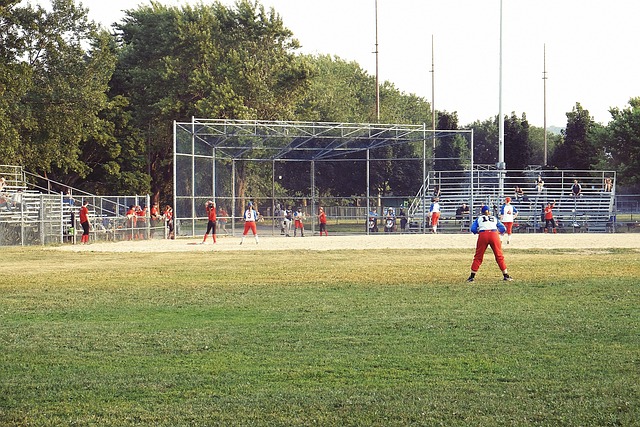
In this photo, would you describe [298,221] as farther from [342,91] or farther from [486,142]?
[486,142]

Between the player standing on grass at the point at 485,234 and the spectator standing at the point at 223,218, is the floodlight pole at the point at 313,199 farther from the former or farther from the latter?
the player standing on grass at the point at 485,234

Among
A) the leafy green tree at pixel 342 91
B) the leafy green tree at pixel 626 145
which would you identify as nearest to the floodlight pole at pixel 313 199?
the leafy green tree at pixel 342 91

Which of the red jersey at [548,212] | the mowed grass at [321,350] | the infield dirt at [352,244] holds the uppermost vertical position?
the red jersey at [548,212]

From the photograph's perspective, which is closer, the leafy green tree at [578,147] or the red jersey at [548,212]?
the red jersey at [548,212]

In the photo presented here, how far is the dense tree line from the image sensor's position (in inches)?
1885

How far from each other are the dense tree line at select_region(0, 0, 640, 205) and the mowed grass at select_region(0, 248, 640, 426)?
26535mm

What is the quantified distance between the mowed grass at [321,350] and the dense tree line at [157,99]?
2654 centimetres

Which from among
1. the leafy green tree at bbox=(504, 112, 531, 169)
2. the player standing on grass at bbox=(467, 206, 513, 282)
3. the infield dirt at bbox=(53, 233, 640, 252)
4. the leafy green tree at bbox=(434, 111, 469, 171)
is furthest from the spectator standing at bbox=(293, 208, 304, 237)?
the leafy green tree at bbox=(504, 112, 531, 169)

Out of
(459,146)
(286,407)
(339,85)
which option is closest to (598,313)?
(286,407)

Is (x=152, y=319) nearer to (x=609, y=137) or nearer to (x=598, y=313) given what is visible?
(x=598, y=313)

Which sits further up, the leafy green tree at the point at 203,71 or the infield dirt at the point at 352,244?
the leafy green tree at the point at 203,71

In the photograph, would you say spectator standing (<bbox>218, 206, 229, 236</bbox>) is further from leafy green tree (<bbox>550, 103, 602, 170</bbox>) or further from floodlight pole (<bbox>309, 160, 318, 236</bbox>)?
leafy green tree (<bbox>550, 103, 602, 170</bbox>)

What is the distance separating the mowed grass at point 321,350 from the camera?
8148mm

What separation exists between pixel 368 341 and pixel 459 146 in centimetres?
3352
